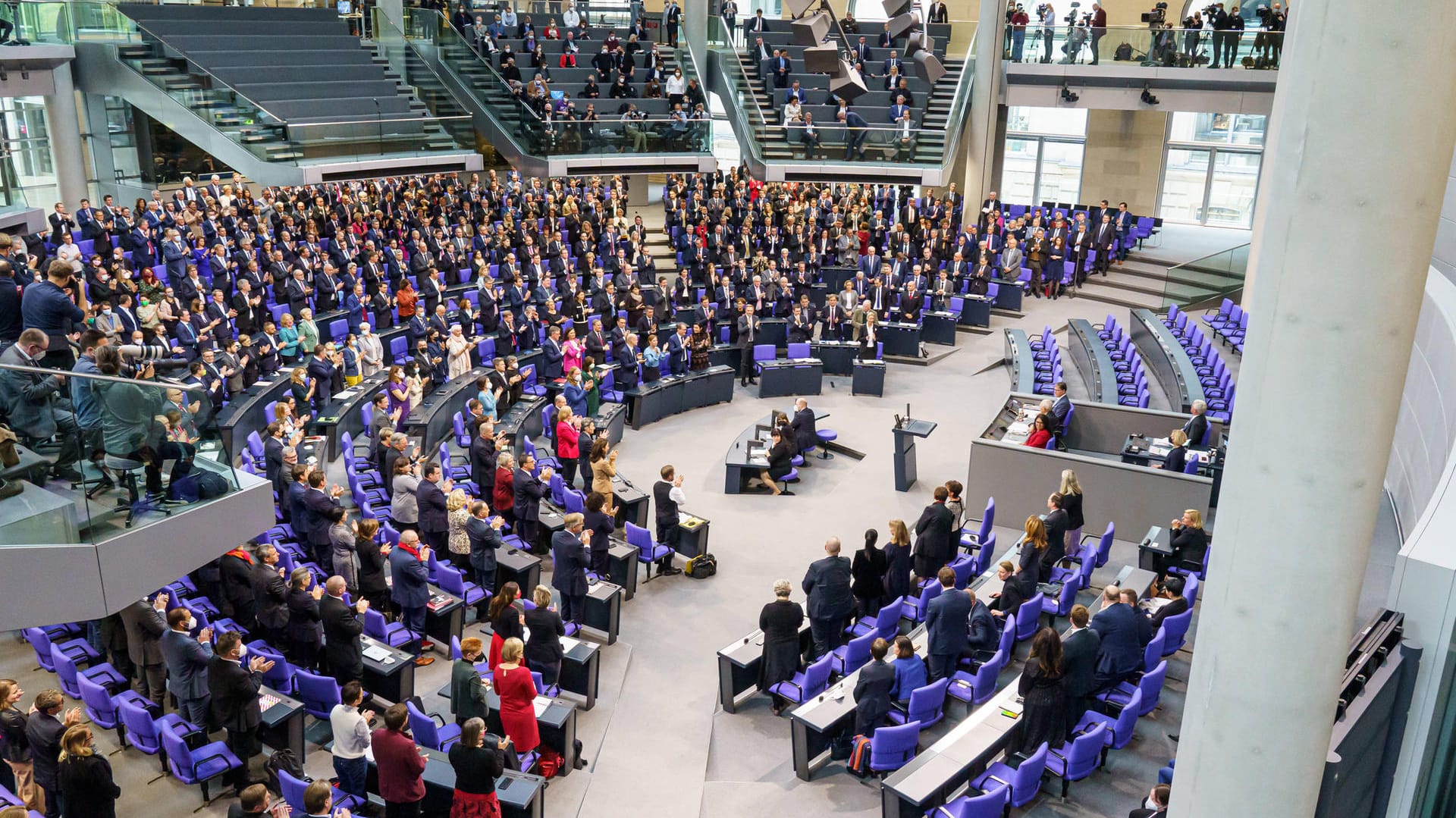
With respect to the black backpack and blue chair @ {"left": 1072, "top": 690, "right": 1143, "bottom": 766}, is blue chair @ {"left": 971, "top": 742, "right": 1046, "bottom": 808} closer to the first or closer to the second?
blue chair @ {"left": 1072, "top": 690, "right": 1143, "bottom": 766}

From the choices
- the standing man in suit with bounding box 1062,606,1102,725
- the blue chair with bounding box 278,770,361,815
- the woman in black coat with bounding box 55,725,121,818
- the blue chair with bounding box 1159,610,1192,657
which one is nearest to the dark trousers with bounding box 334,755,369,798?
the blue chair with bounding box 278,770,361,815

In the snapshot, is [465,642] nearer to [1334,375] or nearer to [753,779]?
[753,779]

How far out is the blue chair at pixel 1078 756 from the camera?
8516 millimetres

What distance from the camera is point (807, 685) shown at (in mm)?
9633

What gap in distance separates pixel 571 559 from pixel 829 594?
8.12ft

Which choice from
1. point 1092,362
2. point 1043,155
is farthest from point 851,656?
point 1043,155

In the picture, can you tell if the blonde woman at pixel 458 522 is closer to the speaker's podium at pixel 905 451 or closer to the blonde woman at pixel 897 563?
the blonde woman at pixel 897 563

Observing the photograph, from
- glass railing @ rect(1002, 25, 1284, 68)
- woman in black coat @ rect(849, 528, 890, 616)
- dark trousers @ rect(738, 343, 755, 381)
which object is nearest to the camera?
woman in black coat @ rect(849, 528, 890, 616)

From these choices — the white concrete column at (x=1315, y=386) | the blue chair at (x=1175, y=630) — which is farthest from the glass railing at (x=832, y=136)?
the white concrete column at (x=1315, y=386)

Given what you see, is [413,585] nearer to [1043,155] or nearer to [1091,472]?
[1091,472]

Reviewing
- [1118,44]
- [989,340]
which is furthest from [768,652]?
[1118,44]

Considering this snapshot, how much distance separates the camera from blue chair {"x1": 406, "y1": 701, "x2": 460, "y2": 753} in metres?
8.63

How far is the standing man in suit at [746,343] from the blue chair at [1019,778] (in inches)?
470

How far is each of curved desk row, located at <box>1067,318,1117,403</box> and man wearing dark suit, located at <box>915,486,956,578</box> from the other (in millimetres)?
5599
